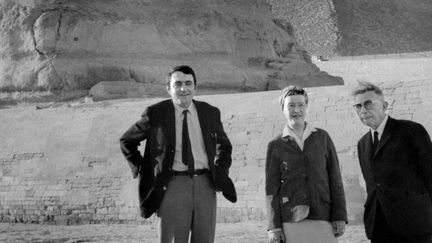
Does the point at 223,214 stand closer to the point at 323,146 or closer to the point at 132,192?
the point at 132,192

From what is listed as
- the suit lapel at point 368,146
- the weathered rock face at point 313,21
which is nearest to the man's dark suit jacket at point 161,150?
the suit lapel at point 368,146

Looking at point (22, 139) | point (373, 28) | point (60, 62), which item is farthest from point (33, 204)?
point (373, 28)

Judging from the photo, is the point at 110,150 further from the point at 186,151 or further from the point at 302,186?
the point at 302,186

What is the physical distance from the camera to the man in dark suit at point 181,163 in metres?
3.75

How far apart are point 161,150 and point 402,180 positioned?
1.03m

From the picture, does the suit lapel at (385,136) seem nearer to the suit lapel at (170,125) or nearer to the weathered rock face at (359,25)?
the suit lapel at (170,125)

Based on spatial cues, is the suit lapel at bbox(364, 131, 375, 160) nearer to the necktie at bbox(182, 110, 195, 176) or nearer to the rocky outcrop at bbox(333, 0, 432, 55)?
the necktie at bbox(182, 110, 195, 176)

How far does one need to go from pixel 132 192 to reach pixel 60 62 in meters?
1.86

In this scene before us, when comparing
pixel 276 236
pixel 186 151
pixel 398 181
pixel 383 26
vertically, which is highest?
pixel 383 26

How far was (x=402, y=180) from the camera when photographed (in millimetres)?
3488

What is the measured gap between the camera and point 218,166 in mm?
3896

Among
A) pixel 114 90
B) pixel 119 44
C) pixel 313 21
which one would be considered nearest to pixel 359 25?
pixel 313 21

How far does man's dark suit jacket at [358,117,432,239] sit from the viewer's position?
3.45 m

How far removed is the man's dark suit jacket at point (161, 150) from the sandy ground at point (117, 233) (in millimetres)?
2326
